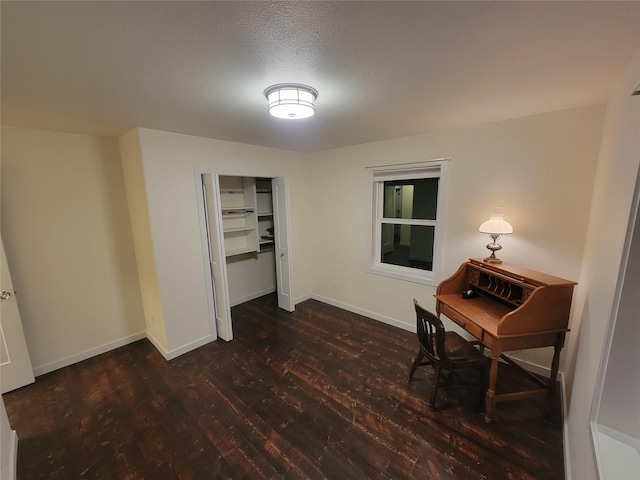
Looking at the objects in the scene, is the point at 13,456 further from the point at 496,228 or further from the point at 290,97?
the point at 496,228

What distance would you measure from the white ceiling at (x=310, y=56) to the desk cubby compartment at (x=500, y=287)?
1383mm

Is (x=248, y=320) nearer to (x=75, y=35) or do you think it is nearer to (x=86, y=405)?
(x=86, y=405)

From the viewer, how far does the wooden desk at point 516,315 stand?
1.75m

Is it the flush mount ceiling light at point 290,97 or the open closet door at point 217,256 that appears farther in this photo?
the open closet door at point 217,256

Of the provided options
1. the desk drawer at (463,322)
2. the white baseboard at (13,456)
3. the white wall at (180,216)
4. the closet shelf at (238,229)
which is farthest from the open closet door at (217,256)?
the desk drawer at (463,322)

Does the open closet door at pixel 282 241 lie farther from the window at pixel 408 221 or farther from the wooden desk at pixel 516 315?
the wooden desk at pixel 516 315

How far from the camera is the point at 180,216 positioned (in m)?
2.65

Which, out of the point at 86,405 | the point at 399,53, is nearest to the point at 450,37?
the point at 399,53

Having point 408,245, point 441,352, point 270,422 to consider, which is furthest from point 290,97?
point 408,245

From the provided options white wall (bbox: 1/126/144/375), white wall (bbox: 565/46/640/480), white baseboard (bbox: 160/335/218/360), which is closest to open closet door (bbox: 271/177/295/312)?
white baseboard (bbox: 160/335/218/360)

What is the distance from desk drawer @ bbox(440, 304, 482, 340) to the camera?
76.2 inches

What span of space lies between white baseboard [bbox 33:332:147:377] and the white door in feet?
0.52

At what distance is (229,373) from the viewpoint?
8.16 ft

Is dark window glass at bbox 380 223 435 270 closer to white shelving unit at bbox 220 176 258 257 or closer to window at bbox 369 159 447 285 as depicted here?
window at bbox 369 159 447 285
